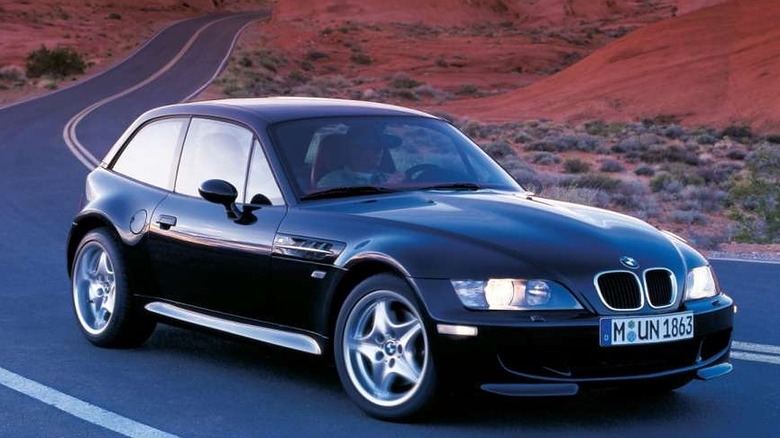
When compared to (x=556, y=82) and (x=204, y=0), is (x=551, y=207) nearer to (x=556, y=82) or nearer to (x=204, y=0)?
(x=556, y=82)

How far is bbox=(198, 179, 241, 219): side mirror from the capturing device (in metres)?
7.32

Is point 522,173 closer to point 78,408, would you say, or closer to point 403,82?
point 78,408

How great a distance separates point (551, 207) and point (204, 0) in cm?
12242

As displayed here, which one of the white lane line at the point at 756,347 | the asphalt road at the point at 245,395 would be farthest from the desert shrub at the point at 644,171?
the white lane line at the point at 756,347

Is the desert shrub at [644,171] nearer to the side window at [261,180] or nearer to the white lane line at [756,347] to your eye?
the white lane line at [756,347]

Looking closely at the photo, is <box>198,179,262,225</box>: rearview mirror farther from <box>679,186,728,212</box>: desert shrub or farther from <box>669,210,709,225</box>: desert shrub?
<box>679,186,728,212</box>: desert shrub

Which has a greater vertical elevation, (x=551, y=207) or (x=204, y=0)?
(x=551, y=207)

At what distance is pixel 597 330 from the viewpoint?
6.14 metres

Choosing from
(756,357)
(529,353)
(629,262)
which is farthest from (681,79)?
(529,353)

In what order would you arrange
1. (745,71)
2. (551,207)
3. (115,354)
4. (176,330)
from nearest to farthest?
(551,207) → (115,354) → (176,330) → (745,71)

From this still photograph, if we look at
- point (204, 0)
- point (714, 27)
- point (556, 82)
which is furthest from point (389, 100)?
point (204, 0)

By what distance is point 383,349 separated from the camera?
21.5 feet

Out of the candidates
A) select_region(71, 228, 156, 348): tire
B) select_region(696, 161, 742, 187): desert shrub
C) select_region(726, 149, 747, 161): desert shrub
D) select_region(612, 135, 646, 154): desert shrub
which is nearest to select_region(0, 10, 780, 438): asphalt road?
select_region(71, 228, 156, 348): tire

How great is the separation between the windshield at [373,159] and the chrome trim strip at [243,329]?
74cm
